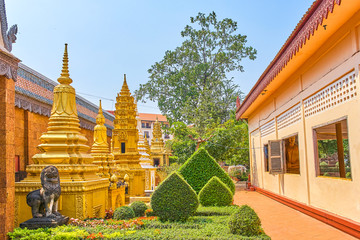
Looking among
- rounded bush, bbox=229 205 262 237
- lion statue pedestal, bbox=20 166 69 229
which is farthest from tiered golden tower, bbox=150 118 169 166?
rounded bush, bbox=229 205 262 237

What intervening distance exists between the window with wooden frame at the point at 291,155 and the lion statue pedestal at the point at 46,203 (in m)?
8.38

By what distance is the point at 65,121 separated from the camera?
352 inches

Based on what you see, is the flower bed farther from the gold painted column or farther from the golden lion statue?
the golden lion statue

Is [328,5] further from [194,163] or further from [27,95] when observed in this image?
[27,95]

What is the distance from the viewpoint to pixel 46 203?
691cm

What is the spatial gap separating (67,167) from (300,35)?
19.4ft

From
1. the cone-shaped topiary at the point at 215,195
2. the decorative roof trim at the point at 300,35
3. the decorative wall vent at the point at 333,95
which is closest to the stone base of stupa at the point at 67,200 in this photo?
the cone-shaped topiary at the point at 215,195

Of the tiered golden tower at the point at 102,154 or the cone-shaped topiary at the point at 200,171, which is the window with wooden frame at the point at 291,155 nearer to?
the cone-shaped topiary at the point at 200,171

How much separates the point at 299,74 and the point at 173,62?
22424 mm

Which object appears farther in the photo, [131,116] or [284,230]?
[131,116]

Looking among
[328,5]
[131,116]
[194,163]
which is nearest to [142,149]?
[131,116]

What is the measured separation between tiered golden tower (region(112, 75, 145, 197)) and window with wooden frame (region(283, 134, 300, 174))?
7.60 metres

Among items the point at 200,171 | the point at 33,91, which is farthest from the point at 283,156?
the point at 33,91

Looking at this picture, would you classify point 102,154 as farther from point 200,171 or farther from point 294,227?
point 294,227
